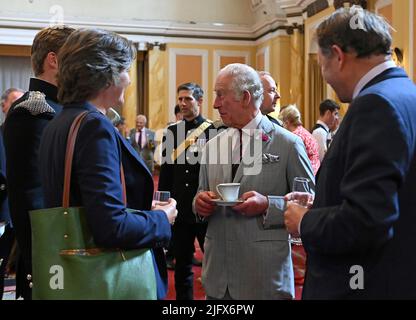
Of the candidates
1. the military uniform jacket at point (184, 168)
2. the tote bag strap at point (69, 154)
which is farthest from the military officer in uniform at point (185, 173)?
the tote bag strap at point (69, 154)

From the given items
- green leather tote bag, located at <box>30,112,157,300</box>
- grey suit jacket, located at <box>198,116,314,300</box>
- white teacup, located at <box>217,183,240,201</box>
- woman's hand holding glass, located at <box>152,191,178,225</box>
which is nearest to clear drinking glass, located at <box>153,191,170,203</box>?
woman's hand holding glass, located at <box>152,191,178,225</box>

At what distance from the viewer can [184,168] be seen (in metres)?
4.30

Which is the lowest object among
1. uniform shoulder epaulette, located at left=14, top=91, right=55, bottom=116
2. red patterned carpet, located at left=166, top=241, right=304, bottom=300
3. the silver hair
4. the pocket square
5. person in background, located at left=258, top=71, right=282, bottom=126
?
red patterned carpet, located at left=166, top=241, right=304, bottom=300

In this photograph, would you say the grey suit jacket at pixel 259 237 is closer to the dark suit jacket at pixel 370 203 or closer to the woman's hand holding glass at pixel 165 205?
the woman's hand holding glass at pixel 165 205

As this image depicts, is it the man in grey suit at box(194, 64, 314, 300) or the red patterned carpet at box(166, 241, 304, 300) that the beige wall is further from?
the man in grey suit at box(194, 64, 314, 300)

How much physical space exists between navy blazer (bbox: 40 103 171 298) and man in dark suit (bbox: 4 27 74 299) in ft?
1.38

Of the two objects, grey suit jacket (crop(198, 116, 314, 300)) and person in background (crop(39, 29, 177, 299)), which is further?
grey suit jacket (crop(198, 116, 314, 300))

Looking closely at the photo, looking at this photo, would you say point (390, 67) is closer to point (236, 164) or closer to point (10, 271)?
point (236, 164)

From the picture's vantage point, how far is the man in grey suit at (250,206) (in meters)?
2.32

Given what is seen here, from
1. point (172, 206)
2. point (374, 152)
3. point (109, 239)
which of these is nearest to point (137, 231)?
point (109, 239)

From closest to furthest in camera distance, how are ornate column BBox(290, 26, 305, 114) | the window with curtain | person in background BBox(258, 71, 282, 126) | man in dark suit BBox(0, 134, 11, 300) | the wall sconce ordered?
1. man in dark suit BBox(0, 134, 11, 300)
2. person in background BBox(258, 71, 282, 126)
3. ornate column BBox(290, 26, 305, 114)
4. the wall sconce
5. the window with curtain

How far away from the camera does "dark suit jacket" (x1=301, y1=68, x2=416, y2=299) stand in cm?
134

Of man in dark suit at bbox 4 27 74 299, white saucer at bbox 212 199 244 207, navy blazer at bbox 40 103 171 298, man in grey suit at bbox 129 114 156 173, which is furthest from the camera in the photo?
man in grey suit at bbox 129 114 156 173
